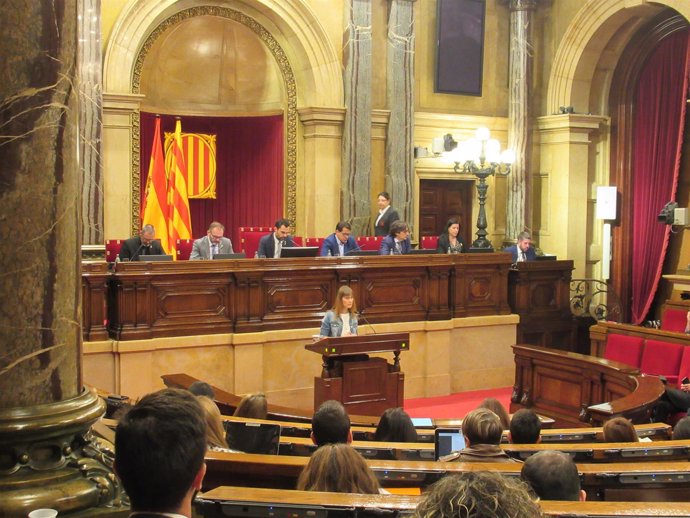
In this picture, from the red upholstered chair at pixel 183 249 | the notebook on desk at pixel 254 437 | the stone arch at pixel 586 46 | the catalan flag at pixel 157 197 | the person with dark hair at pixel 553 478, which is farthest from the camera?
the stone arch at pixel 586 46

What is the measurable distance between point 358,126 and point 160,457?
10.2 m

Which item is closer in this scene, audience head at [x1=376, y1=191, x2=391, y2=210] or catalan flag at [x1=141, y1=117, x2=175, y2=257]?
audience head at [x1=376, y1=191, x2=391, y2=210]

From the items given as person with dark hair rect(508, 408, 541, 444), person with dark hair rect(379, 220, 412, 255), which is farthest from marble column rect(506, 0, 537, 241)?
person with dark hair rect(508, 408, 541, 444)

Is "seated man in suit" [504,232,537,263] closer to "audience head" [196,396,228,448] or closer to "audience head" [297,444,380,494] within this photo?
"audience head" [196,396,228,448]

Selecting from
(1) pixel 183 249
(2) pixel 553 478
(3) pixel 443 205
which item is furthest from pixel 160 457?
(3) pixel 443 205

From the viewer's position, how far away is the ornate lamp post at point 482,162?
11297 mm

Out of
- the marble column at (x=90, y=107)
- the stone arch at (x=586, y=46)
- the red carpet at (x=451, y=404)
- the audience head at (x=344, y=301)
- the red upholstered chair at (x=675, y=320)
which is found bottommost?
the red carpet at (x=451, y=404)

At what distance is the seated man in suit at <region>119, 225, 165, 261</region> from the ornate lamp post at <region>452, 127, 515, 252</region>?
358 cm

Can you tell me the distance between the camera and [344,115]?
1181 cm

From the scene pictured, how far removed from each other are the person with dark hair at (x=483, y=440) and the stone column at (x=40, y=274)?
169cm

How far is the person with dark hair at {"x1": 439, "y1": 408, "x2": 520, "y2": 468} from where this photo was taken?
3963mm

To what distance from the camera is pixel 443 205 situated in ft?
43.1

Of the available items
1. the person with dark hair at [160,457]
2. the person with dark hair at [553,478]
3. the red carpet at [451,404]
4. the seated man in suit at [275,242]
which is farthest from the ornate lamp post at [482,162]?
the person with dark hair at [160,457]

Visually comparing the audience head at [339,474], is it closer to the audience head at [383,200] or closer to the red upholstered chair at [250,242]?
the audience head at [383,200]
